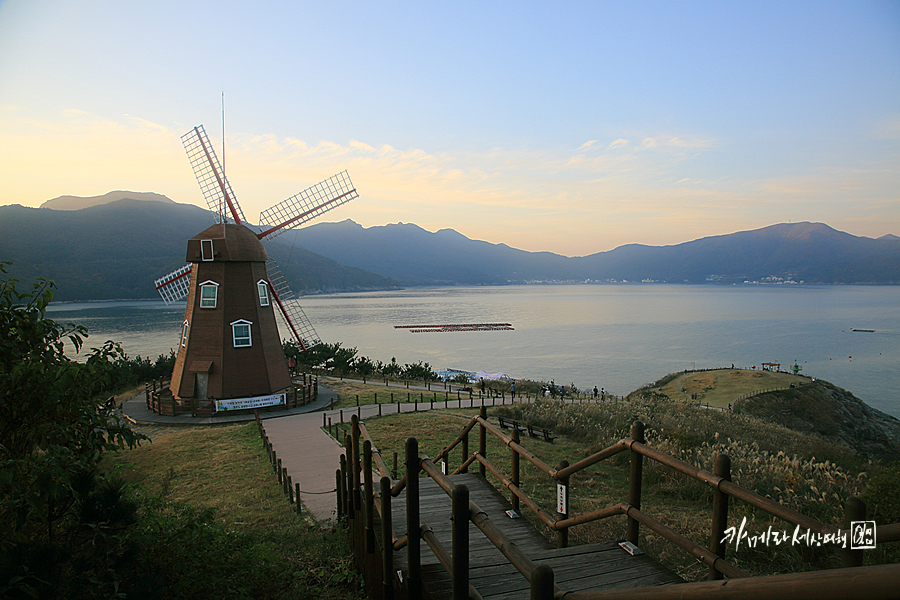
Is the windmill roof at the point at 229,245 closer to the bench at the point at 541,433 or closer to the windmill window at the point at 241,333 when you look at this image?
the windmill window at the point at 241,333

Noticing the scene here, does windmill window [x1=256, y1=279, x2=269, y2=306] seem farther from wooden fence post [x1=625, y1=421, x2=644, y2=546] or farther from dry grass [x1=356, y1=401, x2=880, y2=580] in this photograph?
wooden fence post [x1=625, y1=421, x2=644, y2=546]

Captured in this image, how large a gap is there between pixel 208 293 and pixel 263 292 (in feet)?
7.67

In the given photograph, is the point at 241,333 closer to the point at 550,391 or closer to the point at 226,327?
the point at 226,327

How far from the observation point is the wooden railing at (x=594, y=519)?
127cm

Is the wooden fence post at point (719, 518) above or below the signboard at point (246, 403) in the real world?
above

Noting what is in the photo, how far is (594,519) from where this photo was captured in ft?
14.5

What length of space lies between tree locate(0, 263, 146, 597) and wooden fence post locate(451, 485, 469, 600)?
7.60 feet

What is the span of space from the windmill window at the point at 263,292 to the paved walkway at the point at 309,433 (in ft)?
16.6

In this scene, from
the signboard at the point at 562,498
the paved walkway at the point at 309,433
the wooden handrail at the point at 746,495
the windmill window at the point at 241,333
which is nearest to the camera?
the wooden handrail at the point at 746,495

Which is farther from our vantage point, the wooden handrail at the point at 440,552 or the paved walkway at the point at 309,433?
the paved walkway at the point at 309,433

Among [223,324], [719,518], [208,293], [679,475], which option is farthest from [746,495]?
[208,293]

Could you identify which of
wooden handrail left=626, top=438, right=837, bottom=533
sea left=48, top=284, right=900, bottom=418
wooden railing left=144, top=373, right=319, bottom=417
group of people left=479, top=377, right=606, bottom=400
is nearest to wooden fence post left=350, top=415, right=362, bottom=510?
wooden handrail left=626, top=438, right=837, bottom=533

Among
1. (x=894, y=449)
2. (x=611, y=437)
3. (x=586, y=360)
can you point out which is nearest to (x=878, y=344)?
(x=586, y=360)

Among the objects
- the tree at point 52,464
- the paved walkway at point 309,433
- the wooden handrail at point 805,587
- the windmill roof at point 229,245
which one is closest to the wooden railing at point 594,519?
the wooden handrail at point 805,587
